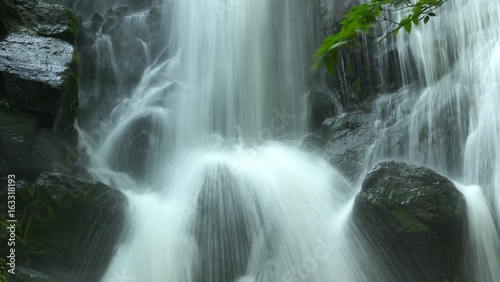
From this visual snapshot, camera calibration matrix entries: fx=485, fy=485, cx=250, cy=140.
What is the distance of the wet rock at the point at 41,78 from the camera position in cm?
727

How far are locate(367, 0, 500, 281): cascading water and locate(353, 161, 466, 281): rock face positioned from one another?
292 mm

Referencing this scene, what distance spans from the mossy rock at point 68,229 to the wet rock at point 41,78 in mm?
1510

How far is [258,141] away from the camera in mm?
9586

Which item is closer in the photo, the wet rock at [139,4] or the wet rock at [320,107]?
the wet rock at [320,107]

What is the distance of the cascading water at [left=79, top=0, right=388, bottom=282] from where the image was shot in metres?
6.03

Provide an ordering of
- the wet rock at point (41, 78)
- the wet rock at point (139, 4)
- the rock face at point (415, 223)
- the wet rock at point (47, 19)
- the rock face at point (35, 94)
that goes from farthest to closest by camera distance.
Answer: the wet rock at point (139, 4)
the wet rock at point (47, 19)
the wet rock at point (41, 78)
the rock face at point (35, 94)
the rock face at point (415, 223)

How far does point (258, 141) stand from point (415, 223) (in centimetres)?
447

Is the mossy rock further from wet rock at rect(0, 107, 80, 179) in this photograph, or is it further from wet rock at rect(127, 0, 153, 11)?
wet rock at rect(127, 0, 153, 11)

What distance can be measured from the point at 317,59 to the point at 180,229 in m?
4.59

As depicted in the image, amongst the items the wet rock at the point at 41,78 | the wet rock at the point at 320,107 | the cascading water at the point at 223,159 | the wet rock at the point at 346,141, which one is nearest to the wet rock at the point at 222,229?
the cascading water at the point at 223,159

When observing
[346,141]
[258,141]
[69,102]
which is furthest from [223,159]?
[69,102]

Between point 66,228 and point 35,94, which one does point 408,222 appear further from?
point 35,94

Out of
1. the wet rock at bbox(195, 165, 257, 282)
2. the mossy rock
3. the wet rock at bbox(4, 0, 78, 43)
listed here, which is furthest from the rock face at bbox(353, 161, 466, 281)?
the wet rock at bbox(4, 0, 78, 43)

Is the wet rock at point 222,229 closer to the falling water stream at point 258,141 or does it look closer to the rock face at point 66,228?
the falling water stream at point 258,141
